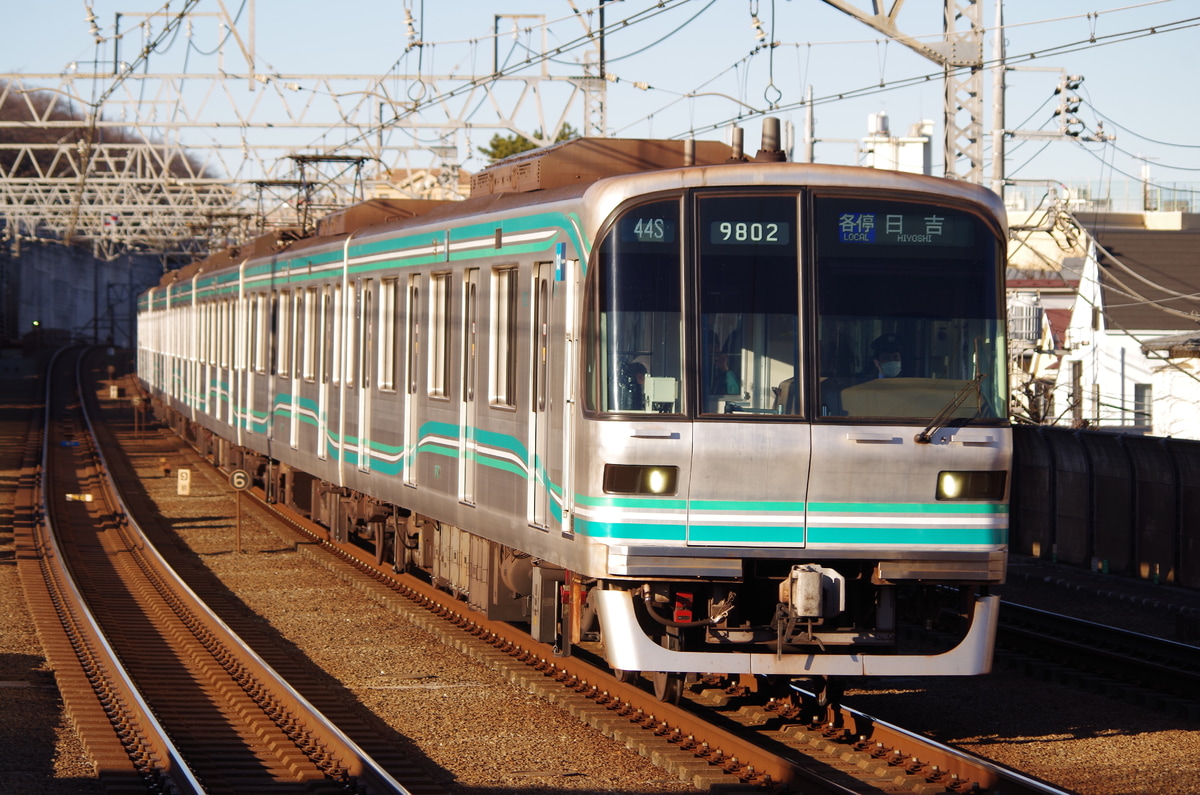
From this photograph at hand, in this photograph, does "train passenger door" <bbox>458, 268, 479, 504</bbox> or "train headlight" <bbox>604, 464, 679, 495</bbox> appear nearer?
"train headlight" <bbox>604, 464, 679, 495</bbox>

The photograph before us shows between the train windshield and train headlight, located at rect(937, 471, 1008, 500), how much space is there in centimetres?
31

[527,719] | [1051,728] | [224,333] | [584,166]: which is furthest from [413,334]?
[224,333]

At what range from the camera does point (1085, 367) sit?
3038 centimetres

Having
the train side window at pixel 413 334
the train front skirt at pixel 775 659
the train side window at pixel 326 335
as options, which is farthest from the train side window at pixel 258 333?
the train front skirt at pixel 775 659

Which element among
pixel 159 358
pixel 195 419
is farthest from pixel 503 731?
pixel 159 358

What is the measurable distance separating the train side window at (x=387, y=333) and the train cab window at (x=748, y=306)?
4995 millimetres

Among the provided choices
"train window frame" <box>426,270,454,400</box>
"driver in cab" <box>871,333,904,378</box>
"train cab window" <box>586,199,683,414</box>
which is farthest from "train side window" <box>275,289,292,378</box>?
"driver in cab" <box>871,333,904,378</box>

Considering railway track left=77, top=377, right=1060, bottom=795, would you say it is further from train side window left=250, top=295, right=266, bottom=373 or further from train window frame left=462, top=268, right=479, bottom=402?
train side window left=250, top=295, right=266, bottom=373

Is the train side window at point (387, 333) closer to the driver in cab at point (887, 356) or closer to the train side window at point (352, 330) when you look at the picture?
the train side window at point (352, 330)

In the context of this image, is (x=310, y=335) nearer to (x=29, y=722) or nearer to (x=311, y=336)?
(x=311, y=336)

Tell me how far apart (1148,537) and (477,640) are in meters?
7.55

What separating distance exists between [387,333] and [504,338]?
3258 mm

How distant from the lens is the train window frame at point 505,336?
9.64 metres

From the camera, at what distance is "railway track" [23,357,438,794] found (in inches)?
312
